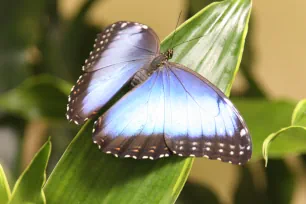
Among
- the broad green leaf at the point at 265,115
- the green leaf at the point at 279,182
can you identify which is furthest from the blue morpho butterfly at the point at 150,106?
the green leaf at the point at 279,182

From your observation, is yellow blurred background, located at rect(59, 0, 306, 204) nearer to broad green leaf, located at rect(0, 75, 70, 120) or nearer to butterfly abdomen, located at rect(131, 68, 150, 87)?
broad green leaf, located at rect(0, 75, 70, 120)

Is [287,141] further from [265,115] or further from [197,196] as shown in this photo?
[197,196]

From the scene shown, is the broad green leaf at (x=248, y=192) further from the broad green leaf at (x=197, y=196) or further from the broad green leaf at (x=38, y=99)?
the broad green leaf at (x=38, y=99)

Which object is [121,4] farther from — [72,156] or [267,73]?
[72,156]

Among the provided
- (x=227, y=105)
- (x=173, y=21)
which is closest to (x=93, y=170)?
(x=227, y=105)

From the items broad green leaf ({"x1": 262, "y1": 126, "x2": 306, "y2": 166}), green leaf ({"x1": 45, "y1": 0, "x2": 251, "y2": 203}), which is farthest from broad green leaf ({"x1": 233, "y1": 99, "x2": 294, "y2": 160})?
green leaf ({"x1": 45, "y1": 0, "x2": 251, "y2": 203})
